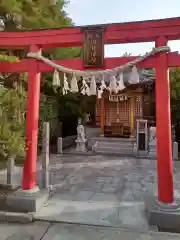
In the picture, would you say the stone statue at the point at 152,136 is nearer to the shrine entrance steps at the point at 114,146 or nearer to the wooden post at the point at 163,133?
the shrine entrance steps at the point at 114,146

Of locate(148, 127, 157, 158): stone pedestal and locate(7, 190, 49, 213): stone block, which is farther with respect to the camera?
locate(148, 127, 157, 158): stone pedestal

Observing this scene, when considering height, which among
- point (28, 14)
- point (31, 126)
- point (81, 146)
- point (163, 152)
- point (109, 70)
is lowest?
point (81, 146)

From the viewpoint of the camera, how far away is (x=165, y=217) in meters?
4.78

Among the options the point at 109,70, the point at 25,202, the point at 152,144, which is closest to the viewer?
the point at 109,70

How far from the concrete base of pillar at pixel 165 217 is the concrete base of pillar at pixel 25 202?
2783 millimetres

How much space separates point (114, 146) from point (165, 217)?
10134 millimetres

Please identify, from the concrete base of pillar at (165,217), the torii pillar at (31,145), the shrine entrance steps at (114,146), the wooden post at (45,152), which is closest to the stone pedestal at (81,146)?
the shrine entrance steps at (114,146)

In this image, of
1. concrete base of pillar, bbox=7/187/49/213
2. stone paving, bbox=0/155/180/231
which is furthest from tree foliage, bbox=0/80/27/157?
stone paving, bbox=0/155/180/231

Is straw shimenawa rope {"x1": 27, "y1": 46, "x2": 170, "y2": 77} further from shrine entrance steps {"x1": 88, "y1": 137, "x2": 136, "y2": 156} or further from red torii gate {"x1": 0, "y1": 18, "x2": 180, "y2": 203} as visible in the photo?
shrine entrance steps {"x1": 88, "y1": 137, "x2": 136, "y2": 156}

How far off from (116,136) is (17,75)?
939 centimetres

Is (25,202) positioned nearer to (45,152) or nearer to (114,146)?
(45,152)

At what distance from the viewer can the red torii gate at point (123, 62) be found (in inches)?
Answer: 199

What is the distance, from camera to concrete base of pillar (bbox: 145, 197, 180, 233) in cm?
475

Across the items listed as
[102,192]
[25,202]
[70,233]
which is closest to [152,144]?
[102,192]
